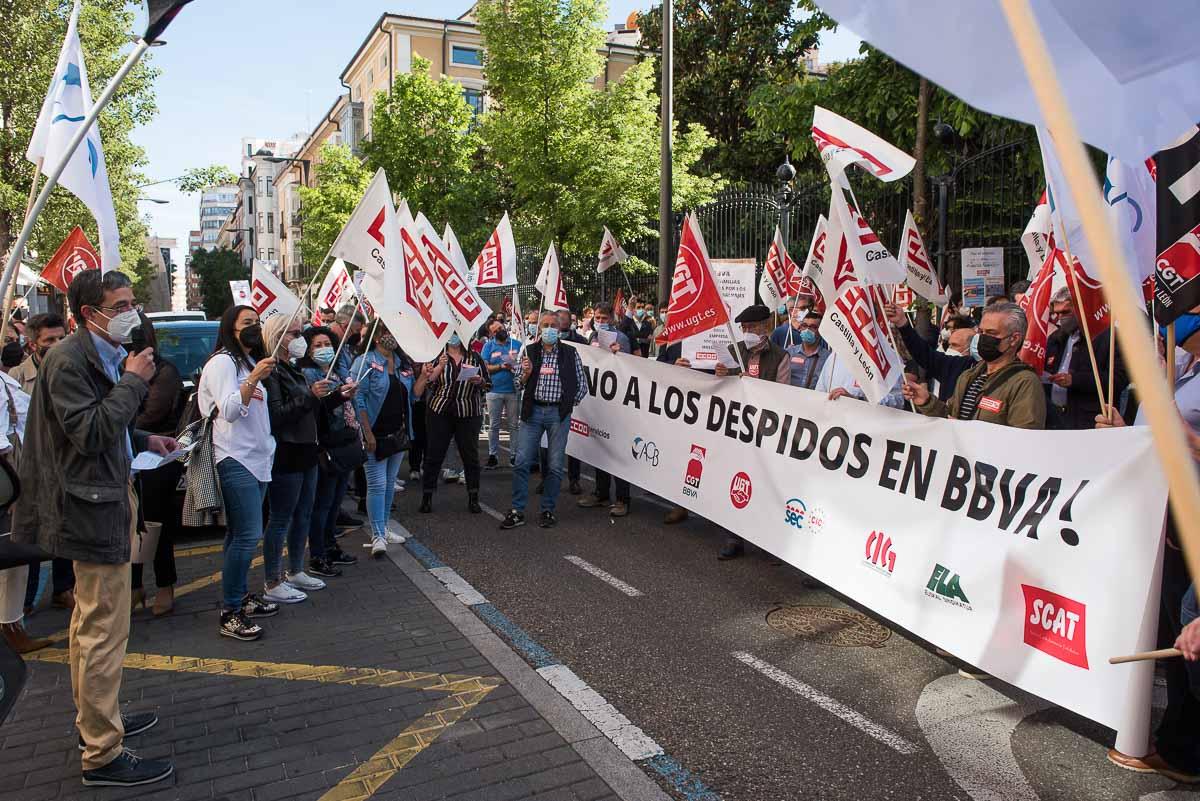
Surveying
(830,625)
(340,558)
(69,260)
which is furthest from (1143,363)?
(69,260)

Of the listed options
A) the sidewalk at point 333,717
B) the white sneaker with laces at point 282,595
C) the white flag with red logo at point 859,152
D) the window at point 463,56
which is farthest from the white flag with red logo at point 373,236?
the window at point 463,56

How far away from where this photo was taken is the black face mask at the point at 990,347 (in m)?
5.30

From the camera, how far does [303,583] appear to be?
6.71 meters

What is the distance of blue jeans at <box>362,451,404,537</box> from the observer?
25.3ft

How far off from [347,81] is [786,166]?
54758mm

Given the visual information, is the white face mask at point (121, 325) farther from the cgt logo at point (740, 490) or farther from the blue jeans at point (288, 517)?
the cgt logo at point (740, 490)

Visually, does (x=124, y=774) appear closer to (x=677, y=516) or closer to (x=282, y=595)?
(x=282, y=595)

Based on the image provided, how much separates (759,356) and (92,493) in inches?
207

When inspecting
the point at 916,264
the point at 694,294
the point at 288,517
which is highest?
the point at 916,264

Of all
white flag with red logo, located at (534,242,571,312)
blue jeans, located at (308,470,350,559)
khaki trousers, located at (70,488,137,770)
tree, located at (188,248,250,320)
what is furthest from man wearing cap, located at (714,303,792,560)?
tree, located at (188,248,250,320)

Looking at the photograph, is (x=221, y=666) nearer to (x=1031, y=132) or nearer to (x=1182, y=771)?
(x=1182, y=771)

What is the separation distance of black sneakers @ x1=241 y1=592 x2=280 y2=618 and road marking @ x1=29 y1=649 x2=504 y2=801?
27.4 inches

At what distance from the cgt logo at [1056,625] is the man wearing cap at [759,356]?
10.9 feet

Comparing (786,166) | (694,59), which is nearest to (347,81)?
(694,59)
